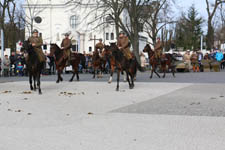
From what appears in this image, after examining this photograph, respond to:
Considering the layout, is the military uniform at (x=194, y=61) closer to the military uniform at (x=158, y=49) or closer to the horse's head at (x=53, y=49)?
the military uniform at (x=158, y=49)

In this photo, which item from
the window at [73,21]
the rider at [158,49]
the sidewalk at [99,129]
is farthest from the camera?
the window at [73,21]

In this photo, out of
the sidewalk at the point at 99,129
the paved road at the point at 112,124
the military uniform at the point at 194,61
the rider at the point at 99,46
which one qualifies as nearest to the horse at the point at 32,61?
the paved road at the point at 112,124

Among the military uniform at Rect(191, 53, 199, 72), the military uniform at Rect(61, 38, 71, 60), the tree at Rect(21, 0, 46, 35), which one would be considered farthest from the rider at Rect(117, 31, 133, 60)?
the tree at Rect(21, 0, 46, 35)

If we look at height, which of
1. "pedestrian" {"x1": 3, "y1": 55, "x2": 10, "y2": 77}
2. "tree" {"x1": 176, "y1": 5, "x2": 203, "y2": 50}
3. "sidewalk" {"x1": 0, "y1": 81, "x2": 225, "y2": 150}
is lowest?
"sidewalk" {"x1": 0, "y1": 81, "x2": 225, "y2": 150}

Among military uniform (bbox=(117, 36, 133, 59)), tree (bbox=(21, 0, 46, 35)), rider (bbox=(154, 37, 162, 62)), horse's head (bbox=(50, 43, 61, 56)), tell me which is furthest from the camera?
tree (bbox=(21, 0, 46, 35))

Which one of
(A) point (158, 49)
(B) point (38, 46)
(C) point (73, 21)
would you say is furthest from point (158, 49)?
(C) point (73, 21)

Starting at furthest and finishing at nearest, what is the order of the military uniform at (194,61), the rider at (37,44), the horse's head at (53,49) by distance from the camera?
1. the military uniform at (194,61)
2. the horse's head at (53,49)
3. the rider at (37,44)

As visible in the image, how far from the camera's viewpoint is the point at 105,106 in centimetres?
1219

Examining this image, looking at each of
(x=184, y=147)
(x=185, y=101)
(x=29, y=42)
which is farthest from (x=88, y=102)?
(x=184, y=147)

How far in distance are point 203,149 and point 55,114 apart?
189 inches

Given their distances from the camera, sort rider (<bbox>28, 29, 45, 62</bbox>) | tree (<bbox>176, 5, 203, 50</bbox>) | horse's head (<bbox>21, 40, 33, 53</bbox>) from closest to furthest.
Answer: horse's head (<bbox>21, 40, 33, 53</bbox>) → rider (<bbox>28, 29, 45, 62</bbox>) → tree (<bbox>176, 5, 203, 50</bbox>)

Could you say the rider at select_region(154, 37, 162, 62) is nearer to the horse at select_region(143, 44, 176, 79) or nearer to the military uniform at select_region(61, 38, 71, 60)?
the horse at select_region(143, 44, 176, 79)

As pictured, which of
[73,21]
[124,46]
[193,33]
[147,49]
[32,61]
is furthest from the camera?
[73,21]

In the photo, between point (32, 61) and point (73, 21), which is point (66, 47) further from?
point (73, 21)
